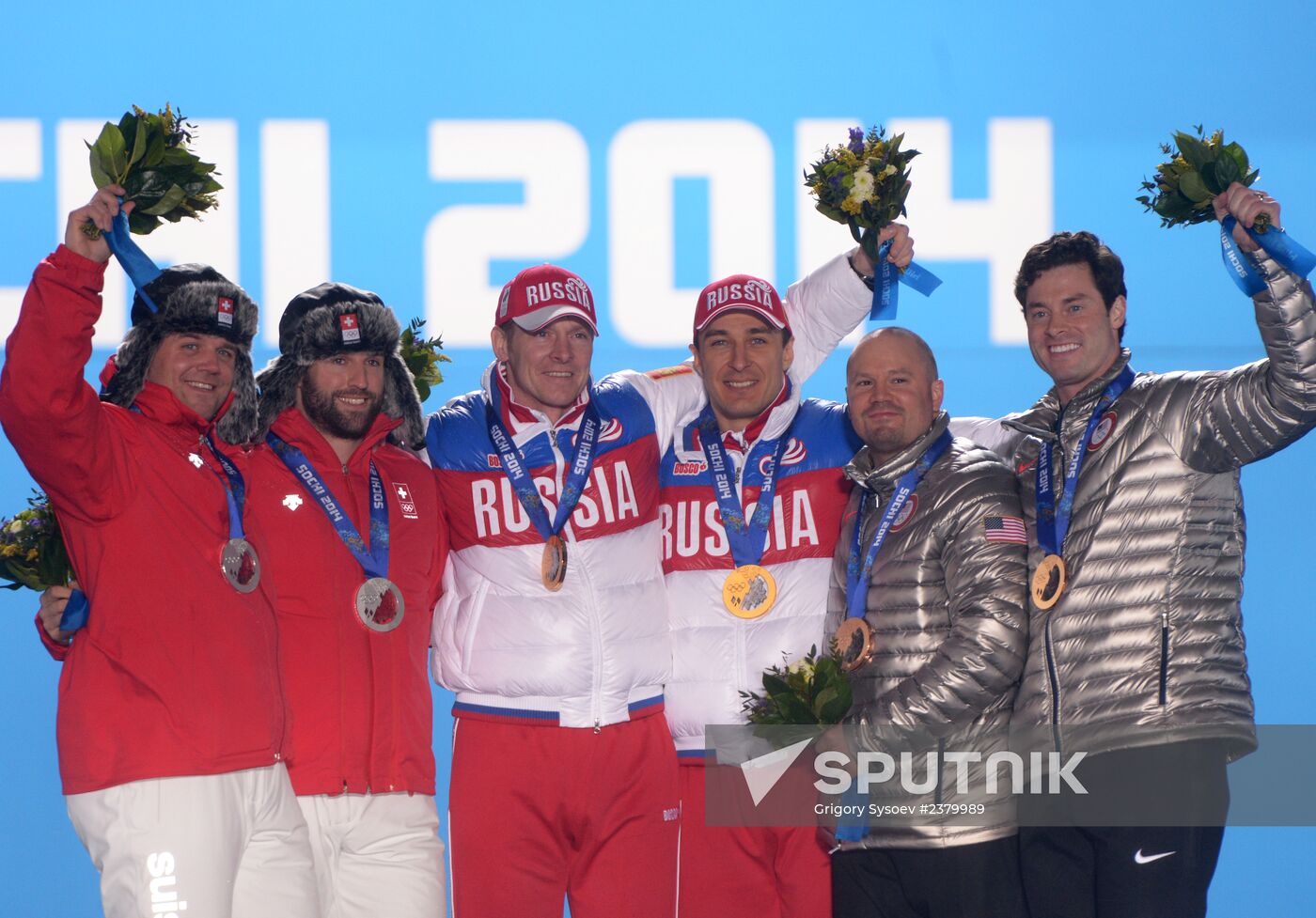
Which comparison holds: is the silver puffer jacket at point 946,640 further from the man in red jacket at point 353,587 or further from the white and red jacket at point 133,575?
the white and red jacket at point 133,575

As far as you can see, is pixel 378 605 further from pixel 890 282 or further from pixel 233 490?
pixel 890 282

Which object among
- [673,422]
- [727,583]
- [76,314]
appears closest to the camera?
[76,314]

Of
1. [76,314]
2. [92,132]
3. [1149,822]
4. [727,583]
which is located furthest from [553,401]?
[92,132]

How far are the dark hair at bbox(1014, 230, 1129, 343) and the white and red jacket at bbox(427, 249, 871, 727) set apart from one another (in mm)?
1085

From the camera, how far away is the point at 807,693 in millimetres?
3182

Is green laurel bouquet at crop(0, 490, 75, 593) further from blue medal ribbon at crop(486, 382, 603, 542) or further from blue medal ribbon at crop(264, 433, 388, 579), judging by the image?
blue medal ribbon at crop(486, 382, 603, 542)

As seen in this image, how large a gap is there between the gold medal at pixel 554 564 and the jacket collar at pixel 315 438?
522 mm

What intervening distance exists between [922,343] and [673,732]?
1.17m

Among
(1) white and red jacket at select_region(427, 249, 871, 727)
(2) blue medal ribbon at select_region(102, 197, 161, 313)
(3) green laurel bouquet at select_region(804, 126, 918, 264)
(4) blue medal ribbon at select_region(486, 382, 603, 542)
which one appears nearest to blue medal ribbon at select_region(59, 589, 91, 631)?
(2) blue medal ribbon at select_region(102, 197, 161, 313)

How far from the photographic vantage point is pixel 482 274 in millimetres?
5316

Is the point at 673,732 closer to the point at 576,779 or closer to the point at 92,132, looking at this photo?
the point at 576,779

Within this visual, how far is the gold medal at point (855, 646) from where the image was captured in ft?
10.7

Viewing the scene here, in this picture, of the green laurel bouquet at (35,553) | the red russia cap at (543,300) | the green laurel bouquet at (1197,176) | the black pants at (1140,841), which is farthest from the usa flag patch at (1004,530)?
the green laurel bouquet at (35,553)

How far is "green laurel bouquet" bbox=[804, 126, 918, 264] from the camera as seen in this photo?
3.74 m
